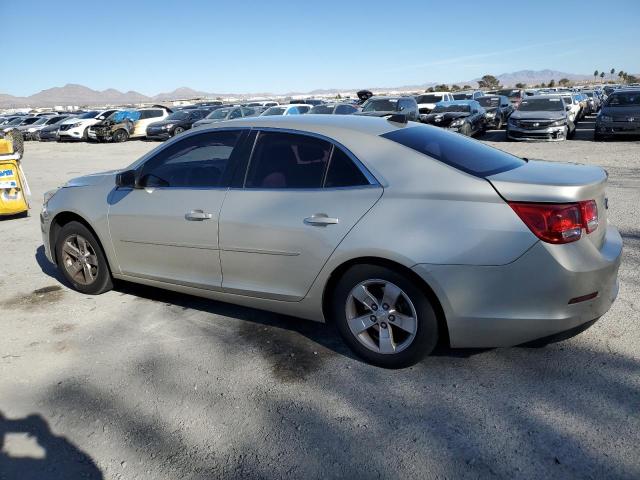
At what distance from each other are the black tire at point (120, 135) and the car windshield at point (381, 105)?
44.3ft

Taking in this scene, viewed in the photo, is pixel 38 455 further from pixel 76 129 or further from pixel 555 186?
pixel 76 129

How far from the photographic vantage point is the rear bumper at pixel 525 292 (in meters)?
2.75

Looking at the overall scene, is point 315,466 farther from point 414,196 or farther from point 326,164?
point 326,164

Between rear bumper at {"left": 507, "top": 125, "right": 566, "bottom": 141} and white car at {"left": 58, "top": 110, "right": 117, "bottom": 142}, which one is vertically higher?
white car at {"left": 58, "top": 110, "right": 117, "bottom": 142}

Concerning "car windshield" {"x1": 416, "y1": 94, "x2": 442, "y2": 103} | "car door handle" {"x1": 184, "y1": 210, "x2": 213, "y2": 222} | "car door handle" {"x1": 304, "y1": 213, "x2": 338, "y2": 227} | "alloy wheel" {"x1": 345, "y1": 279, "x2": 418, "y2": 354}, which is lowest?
"alloy wheel" {"x1": 345, "y1": 279, "x2": 418, "y2": 354}

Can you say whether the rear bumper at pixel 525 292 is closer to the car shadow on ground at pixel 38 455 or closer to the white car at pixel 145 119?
the car shadow on ground at pixel 38 455

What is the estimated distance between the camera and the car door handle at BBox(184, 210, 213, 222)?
3711 millimetres

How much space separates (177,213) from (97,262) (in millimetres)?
1228

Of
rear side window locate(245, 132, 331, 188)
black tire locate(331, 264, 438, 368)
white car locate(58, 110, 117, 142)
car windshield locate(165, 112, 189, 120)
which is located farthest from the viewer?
white car locate(58, 110, 117, 142)

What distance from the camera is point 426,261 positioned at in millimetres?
2898

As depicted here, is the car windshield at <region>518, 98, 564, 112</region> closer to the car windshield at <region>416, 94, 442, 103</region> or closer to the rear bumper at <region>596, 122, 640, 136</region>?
the rear bumper at <region>596, 122, 640, 136</region>

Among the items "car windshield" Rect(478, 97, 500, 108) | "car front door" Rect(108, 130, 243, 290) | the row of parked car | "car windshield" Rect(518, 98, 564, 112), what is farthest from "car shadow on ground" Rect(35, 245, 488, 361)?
"car windshield" Rect(478, 97, 500, 108)

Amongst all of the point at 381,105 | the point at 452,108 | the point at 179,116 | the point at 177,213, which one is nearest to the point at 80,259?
the point at 177,213

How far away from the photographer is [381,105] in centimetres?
1875
